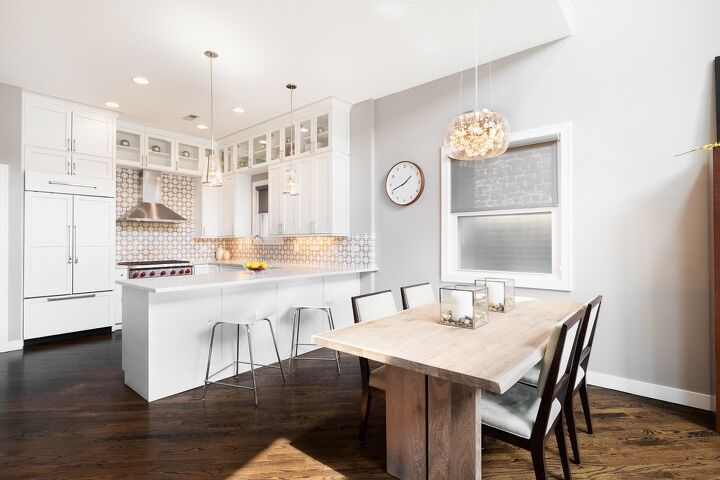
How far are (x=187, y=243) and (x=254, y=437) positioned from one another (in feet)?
15.8

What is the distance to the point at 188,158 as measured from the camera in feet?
19.7

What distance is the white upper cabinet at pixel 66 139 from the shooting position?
426 cm

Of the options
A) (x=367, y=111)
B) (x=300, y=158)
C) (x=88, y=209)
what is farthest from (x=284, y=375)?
(x=88, y=209)

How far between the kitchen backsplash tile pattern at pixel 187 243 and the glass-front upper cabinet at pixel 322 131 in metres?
1.19

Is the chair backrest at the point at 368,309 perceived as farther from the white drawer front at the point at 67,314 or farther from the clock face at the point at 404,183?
the white drawer front at the point at 67,314

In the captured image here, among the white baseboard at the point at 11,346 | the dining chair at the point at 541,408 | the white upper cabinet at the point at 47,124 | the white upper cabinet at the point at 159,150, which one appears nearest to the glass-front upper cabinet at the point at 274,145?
the white upper cabinet at the point at 159,150

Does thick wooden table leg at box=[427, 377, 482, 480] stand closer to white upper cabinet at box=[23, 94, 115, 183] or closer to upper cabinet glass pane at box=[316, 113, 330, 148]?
upper cabinet glass pane at box=[316, 113, 330, 148]

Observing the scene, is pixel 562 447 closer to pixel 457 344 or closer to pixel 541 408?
pixel 541 408

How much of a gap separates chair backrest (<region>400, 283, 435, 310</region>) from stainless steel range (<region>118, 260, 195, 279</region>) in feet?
12.9

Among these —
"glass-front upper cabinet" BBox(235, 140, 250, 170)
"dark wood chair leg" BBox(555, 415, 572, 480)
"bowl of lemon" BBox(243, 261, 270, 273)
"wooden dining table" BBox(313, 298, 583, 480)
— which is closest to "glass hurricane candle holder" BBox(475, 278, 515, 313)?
"wooden dining table" BBox(313, 298, 583, 480)

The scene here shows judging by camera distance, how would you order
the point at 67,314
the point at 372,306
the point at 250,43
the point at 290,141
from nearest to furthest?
the point at 372,306, the point at 250,43, the point at 67,314, the point at 290,141

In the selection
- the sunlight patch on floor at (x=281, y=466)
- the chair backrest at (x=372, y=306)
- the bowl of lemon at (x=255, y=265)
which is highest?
the bowl of lemon at (x=255, y=265)

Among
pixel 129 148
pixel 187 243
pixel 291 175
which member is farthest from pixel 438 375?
pixel 187 243

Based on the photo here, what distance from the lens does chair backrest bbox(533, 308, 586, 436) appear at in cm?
145
